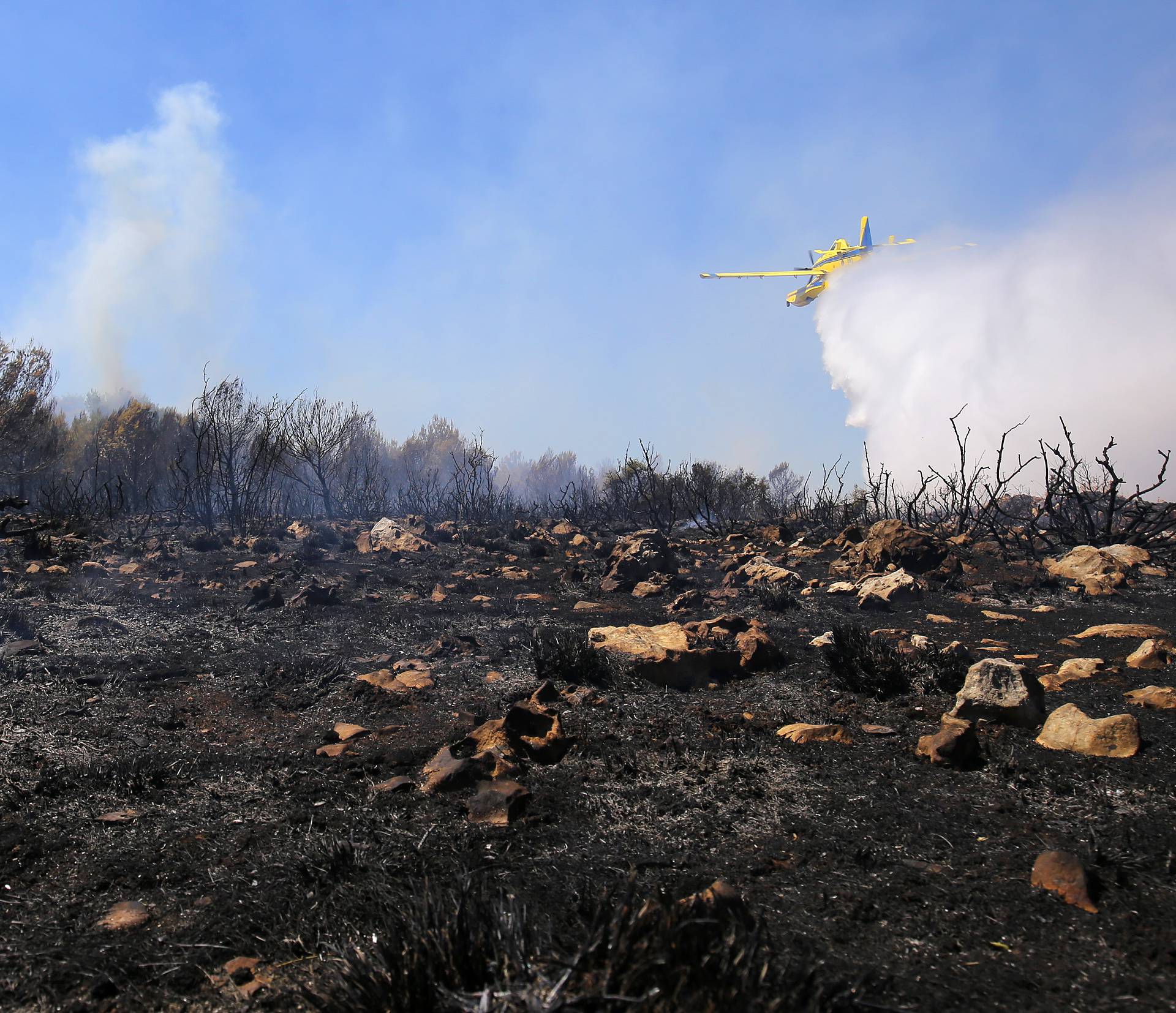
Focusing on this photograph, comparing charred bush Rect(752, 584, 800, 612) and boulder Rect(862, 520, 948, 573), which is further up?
boulder Rect(862, 520, 948, 573)

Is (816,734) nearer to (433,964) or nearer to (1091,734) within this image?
(1091,734)

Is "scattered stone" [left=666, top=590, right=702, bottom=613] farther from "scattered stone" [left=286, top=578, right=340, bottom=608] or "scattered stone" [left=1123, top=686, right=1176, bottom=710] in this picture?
"scattered stone" [left=1123, top=686, right=1176, bottom=710]

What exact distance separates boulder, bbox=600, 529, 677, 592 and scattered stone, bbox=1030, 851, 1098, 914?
8.05 metres

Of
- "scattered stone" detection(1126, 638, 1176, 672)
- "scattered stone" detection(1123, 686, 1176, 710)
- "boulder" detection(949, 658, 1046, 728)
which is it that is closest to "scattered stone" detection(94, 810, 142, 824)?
"boulder" detection(949, 658, 1046, 728)

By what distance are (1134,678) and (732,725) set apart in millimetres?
2790

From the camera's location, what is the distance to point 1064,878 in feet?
7.76

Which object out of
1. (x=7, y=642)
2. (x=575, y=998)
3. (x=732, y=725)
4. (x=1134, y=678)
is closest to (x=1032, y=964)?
(x=575, y=998)

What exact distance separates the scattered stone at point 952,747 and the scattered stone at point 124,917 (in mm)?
3416

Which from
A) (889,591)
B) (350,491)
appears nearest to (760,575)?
(889,591)

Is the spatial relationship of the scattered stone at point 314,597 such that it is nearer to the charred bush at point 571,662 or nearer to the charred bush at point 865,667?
the charred bush at point 571,662

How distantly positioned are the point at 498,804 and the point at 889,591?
6.86 meters

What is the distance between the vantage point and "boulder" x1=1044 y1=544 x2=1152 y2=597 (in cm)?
920

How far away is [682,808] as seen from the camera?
3.24 metres

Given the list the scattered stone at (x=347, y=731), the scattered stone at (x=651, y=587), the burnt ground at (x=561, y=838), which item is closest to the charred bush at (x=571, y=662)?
the burnt ground at (x=561, y=838)
